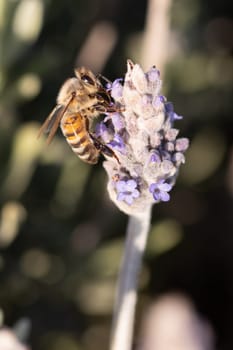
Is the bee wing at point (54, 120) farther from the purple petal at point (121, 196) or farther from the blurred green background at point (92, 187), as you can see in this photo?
the blurred green background at point (92, 187)

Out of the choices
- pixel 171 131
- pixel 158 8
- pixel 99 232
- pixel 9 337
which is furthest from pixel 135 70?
pixel 99 232

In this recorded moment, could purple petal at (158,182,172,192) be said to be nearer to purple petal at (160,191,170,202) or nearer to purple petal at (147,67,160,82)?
purple petal at (160,191,170,202)

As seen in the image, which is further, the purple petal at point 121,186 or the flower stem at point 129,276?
the flower stem at point 129,276

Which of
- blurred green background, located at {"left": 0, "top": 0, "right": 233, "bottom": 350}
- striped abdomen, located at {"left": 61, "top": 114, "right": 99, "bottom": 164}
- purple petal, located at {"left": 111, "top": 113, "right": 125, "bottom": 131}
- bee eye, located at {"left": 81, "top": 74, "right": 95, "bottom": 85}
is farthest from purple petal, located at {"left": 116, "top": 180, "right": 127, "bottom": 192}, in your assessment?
blurred green background, located at {"left": 0, "top": 0, "right": 233, "bottom": 350}

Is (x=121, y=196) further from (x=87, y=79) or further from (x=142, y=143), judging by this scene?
(x=87, y=79)

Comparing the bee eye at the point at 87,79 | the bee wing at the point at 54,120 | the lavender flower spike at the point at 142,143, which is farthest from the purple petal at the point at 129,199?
the bee eye at the point at 87,79

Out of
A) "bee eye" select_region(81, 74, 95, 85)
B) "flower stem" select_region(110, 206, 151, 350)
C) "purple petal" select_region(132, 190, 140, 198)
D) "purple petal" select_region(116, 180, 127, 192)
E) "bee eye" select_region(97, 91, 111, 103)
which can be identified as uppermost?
"bee eye" select_region(81, 74, 95, 85)

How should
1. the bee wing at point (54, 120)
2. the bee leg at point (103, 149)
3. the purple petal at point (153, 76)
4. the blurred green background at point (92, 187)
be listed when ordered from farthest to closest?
the blurred green background at point (92, 187)
the bee wing at point (54, 120)
the bee leg at point (103, 149)
the purple petal at point (153, 76)
